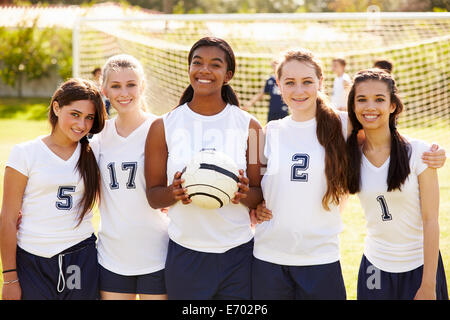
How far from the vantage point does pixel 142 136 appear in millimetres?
2939

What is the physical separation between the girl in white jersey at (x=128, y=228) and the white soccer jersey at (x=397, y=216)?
1194mm

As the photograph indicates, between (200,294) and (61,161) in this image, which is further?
(61,161)

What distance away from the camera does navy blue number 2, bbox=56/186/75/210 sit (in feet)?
9.42

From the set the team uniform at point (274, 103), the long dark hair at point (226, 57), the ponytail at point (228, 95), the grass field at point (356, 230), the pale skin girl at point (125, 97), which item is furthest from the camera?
the team uniform at point (274, 103)

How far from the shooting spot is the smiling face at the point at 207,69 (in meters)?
2.75

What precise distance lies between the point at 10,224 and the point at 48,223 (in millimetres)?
202

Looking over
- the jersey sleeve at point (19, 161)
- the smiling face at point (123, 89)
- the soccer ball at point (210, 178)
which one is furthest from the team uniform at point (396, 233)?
the jersey sleeve at point (19, 161)

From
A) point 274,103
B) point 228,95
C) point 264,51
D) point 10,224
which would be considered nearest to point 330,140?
point 228,95

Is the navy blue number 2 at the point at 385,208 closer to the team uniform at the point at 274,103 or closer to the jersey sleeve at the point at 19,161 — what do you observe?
the jersey sleeve at the point at 19,161

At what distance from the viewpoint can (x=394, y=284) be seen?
9.28 ft

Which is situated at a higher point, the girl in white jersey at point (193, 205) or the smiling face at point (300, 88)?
the smiling face at point (300, 88)

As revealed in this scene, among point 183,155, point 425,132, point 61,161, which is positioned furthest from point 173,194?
point 425,132
